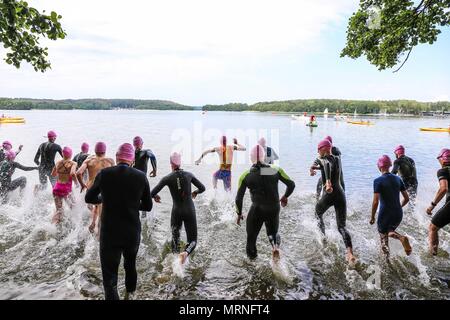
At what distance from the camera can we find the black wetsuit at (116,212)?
4.46 m

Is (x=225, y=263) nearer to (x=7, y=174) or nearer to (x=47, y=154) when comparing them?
(x=47, y=154)

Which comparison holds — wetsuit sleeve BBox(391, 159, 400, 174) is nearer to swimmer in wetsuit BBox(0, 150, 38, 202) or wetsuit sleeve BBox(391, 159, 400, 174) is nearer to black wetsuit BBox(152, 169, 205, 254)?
black wetsuit BBox(152, 169, 205, 254)

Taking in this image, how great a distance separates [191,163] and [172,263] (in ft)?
55.8

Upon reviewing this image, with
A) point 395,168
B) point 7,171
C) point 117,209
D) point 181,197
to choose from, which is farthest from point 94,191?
point 395,168

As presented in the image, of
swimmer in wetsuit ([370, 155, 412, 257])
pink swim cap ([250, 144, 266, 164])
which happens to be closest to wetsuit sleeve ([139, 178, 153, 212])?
pink swim cap ([250, 144, 266, 164])

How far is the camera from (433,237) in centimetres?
721

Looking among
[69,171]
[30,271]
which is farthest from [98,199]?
[69,171]

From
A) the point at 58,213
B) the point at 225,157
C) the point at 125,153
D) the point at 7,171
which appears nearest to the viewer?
the point at 125,153

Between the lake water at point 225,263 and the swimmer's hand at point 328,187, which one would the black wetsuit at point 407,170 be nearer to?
the lake water at point 225,263

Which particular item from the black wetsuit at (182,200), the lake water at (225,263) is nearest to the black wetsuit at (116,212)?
the lake water at (225,263)

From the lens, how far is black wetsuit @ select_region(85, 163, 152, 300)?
4.46m

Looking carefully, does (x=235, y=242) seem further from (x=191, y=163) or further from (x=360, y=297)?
(x=191, y=163)

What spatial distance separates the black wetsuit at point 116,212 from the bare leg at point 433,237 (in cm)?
619

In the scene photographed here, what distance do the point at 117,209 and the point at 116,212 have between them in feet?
0.14
